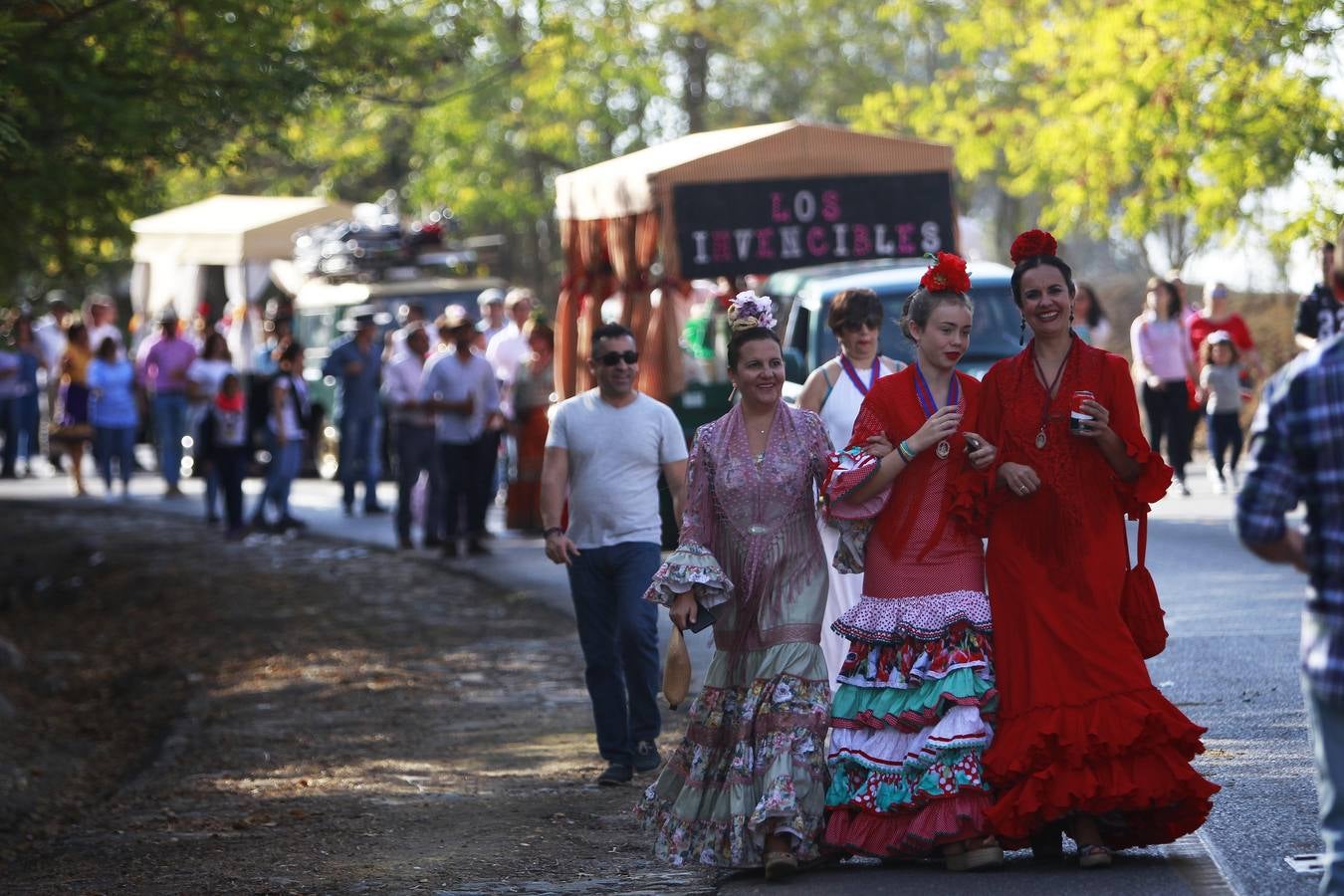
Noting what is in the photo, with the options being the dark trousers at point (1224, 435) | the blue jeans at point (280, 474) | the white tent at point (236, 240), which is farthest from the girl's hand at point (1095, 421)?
the white tent at point (236, 240)

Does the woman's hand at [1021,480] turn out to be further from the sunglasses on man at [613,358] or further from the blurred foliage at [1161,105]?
the blurred foliage at [1161,105]

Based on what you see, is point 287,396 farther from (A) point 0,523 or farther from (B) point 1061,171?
(B) point 1061,171

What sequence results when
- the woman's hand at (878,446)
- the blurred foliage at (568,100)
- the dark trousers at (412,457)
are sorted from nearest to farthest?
the woman's hand at (878,446), the blurred foliage at (568,100), the dark trousers at (412,457)

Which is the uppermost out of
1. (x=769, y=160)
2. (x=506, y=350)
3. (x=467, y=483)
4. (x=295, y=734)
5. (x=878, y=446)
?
(x=769, y=160)

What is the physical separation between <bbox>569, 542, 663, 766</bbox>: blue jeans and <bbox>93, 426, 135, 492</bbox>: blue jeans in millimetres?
16312

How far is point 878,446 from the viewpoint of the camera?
6.94m

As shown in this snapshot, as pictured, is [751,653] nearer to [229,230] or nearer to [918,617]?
[918,617]

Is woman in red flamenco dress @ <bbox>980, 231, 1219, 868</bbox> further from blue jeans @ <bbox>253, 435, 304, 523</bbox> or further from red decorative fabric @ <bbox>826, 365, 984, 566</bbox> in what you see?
blue jeans @ <bbox>253, 435, 304, 523</bbox>

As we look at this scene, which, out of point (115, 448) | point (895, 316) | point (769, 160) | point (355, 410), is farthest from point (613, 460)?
point (115, 448)

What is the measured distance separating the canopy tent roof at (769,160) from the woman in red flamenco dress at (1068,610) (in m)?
11.1

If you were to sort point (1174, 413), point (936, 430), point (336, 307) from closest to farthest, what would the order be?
point (936, 430), point (1174, 413), point (336, 307)

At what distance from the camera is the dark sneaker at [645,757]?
949 cm

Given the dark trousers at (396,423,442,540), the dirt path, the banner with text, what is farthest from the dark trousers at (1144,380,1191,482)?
the dirt path

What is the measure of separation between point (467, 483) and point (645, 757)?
8891 mm
